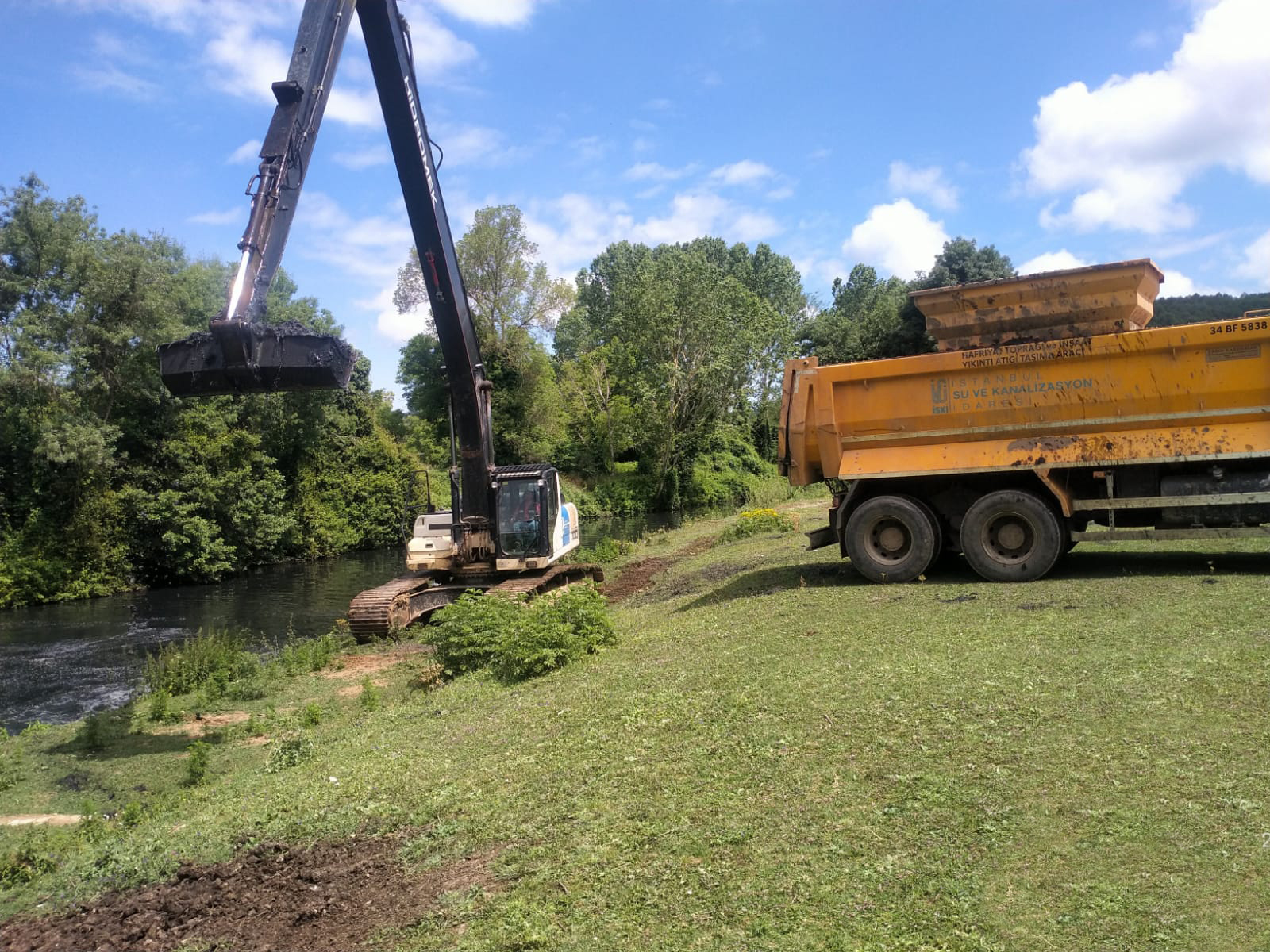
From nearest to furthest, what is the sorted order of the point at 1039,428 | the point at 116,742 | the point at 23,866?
the point at 23,866 → the point at 116,742 → the point at 1039,428

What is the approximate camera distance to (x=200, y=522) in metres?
28.9

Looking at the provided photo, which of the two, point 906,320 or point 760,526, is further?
point 906,320

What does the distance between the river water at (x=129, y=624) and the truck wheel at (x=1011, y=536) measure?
1160 centimetres

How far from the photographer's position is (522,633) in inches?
383

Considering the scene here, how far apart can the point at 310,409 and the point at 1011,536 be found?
106ft

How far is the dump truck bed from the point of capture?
9.34 m

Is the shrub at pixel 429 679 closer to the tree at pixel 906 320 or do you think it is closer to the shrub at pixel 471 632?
the shrub at pixel 471 632

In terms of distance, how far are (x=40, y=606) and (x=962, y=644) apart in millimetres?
26861

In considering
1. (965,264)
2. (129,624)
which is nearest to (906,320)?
(965,264)

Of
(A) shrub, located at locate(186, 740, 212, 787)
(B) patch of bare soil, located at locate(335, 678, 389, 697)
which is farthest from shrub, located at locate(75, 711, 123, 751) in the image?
(B) patch of bare soil, located at locate(335, 678, 389, 697)

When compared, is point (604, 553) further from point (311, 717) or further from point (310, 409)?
point (310, 409)

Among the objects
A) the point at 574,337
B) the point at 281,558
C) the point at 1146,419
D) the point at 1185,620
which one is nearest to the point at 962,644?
the point at 1185,620

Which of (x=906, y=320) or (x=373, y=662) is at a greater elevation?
(x=906, y=320)

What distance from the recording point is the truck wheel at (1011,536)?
9.99m
